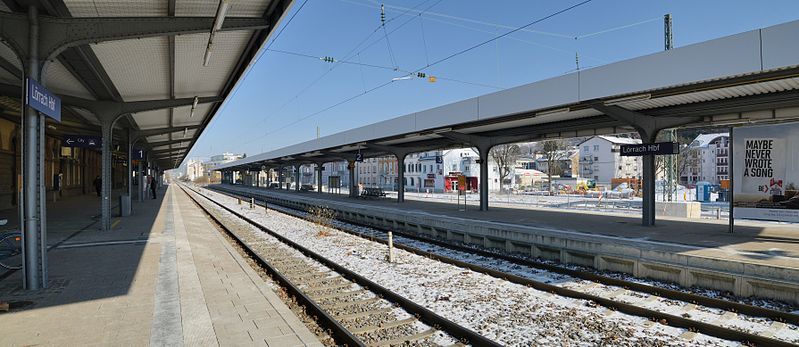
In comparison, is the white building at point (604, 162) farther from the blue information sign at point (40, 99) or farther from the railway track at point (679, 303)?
the blue information sign at point (40, 99)

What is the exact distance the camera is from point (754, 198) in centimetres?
1122

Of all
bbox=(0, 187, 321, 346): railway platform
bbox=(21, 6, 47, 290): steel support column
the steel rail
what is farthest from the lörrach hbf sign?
bbox=(21, 6, 47, 290): steel support column

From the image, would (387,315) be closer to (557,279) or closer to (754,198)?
(557,279)

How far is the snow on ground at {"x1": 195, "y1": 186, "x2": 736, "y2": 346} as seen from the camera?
578cm

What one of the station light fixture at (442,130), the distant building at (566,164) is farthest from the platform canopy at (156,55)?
the distant building at (566,164)

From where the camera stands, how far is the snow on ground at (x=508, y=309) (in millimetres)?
5777

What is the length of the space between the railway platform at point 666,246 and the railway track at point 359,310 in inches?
229

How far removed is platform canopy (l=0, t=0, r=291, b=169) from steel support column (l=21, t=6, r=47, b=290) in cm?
24

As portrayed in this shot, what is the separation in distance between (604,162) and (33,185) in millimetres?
80851

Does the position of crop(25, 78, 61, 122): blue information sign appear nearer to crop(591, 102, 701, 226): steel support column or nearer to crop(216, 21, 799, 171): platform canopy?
crop(216, 21, 799, 171): platform canopy

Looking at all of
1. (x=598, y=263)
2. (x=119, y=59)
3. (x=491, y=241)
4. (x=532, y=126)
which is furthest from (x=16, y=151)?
(x=598, y=263)

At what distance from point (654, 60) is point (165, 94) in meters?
15.7

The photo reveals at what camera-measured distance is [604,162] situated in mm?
75625

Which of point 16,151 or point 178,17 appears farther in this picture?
point 16,151
